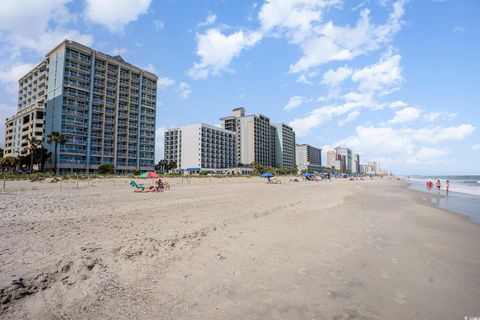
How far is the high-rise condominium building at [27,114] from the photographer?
Result: 67750mm

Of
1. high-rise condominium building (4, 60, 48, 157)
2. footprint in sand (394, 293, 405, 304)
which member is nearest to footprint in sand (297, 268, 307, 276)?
footprint in sand (394, 293, 405, 304)

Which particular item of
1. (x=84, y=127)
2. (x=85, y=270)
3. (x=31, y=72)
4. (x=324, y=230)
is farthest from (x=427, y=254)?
(x=31, y=72)

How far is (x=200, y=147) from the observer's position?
373ft

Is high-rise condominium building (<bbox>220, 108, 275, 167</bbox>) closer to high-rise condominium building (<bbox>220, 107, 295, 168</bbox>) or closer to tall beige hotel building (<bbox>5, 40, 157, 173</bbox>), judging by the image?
high-rise condominium building (<bbox>220, 107, 295, 168</bbox>)

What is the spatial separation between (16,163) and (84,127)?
60.6ft

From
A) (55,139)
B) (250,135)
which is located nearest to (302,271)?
(55,139)

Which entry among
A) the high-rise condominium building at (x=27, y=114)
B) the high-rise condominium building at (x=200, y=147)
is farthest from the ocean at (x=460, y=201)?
the high-rise condominium building at (x=200, y=147)

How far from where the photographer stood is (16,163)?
202 ft

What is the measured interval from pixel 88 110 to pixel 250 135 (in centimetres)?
8780

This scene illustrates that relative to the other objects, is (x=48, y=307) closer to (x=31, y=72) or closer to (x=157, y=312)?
(x=157, y=312)

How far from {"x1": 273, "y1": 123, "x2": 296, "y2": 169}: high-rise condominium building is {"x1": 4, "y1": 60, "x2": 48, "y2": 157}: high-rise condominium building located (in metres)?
123

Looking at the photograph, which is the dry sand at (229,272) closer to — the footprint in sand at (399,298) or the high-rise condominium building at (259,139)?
the footprint in sand at (399,298)

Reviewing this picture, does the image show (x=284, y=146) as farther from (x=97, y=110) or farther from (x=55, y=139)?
(x=55, y=139)

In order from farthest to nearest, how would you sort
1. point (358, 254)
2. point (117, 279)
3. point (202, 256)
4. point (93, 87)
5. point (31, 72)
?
point (31, 72) < point (93, 87) < point (358, 254) < point (202, 256) < point (117, 279)
